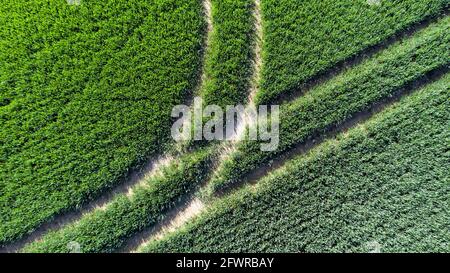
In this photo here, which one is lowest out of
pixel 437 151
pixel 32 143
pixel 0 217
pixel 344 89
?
pixel 0 217

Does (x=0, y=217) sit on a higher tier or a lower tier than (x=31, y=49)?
lower

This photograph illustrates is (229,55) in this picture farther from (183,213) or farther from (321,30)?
(183,213)

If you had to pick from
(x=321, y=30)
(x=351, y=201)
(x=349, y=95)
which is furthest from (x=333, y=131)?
(x=321, y=30)

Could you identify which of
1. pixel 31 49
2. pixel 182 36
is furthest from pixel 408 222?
pixel 31 49

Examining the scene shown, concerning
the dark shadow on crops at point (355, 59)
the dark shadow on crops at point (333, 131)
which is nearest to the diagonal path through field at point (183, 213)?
the dark shadow on crops at point (333, 131)

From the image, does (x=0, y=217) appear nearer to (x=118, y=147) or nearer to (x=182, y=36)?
(x=118, y=147)

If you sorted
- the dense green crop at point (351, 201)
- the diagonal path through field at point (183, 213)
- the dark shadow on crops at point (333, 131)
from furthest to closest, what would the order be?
the dark shadow on crops at point (333, 131)
the diagonal path through field at point (183, 213)
the dense green crop at point (351, 201)

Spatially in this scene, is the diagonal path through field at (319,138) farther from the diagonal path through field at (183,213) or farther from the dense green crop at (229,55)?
the dense green crop at (229,55)
